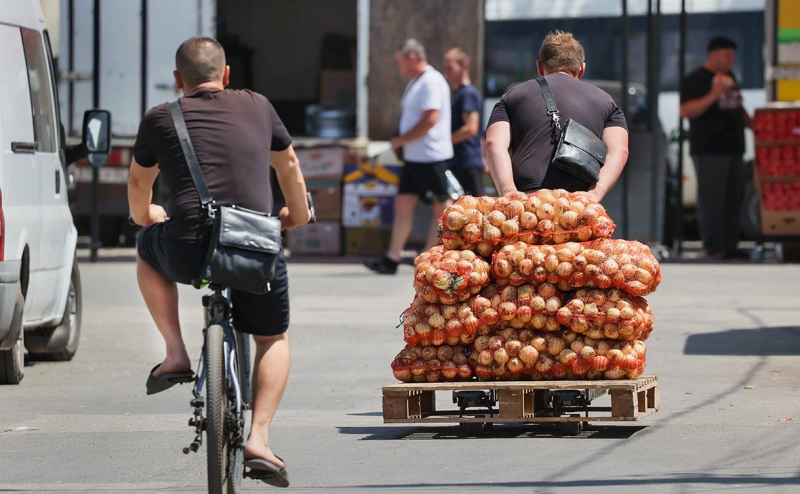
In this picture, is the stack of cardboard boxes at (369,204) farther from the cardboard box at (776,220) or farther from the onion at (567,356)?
the onion at (567,356)

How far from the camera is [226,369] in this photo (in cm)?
493

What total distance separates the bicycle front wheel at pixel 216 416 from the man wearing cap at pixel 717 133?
11.4 meters

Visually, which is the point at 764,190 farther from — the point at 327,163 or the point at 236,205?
the point at 236,205

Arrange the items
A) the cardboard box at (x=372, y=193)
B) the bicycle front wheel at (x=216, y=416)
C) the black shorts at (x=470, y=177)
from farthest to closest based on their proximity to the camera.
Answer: the cardboard box at (x=372, y=193), the black shorts at (x=470, y=177), the bicycle front wheel at (x=216, y=416)

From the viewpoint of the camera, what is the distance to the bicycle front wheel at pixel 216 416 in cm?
477

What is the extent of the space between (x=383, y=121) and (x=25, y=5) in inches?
394

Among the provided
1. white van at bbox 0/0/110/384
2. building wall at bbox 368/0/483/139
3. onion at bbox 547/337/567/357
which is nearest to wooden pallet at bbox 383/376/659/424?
onion at bbox 547/337/567/357

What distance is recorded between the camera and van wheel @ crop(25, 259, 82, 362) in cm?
909

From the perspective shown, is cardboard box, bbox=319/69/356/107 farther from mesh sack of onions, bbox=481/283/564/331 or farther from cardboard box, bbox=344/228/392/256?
mesh sack of onions, bbox=481/283/564/331

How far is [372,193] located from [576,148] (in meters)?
9.84

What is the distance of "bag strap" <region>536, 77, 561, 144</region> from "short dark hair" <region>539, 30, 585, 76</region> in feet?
0.54

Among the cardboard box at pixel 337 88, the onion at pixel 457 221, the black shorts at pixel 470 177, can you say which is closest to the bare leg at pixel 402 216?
the black shorts at pixel 470 177

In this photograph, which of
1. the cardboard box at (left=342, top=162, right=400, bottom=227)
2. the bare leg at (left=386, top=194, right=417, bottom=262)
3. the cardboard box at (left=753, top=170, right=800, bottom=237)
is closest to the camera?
the bare leg at (left=386, top=194, right=417, bottom=262)

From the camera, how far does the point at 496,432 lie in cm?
664
